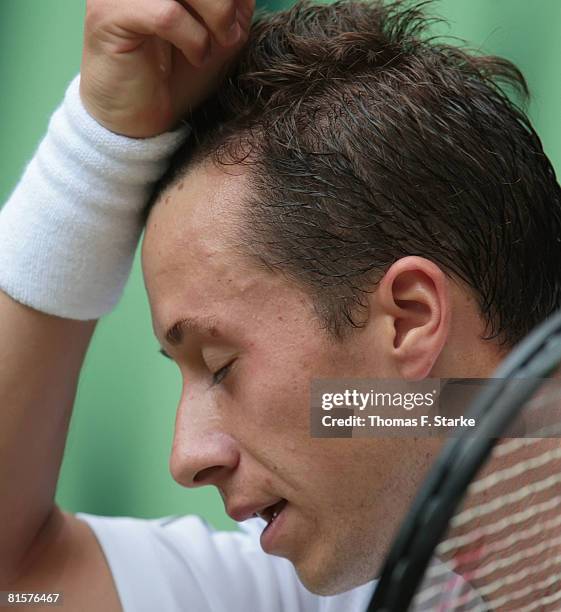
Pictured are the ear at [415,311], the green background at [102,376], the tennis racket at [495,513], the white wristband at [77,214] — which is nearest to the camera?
the tennis racket at [495,513]

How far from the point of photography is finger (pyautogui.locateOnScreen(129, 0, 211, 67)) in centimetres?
100

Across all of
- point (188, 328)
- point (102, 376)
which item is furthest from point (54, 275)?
point (102, 376)

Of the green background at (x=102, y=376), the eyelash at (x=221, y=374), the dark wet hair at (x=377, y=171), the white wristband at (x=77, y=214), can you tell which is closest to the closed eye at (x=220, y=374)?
the eyelash at (x=221, y=374)

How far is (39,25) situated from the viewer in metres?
2.17

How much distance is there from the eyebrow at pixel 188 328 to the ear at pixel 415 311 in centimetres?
16

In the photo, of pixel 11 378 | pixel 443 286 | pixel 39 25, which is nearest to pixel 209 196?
pixel 443 286

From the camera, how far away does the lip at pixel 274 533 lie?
39.8 inches

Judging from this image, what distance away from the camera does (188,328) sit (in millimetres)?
1017

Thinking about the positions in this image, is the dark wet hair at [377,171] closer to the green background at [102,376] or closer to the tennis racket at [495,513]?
the tennis racket at [495,513]

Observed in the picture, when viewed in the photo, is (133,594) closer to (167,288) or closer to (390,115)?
(167,288)

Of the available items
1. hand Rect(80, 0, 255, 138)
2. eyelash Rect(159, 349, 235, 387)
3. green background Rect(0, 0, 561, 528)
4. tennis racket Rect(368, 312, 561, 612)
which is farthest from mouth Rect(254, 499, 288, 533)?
green background Rect(0, 0, 561, 528)

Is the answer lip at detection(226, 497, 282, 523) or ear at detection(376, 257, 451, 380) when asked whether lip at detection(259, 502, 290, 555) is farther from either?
ear at detection(376, 257, 451, 380)

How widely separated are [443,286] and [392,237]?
0.07 meters

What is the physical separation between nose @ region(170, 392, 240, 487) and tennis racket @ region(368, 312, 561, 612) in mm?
303
